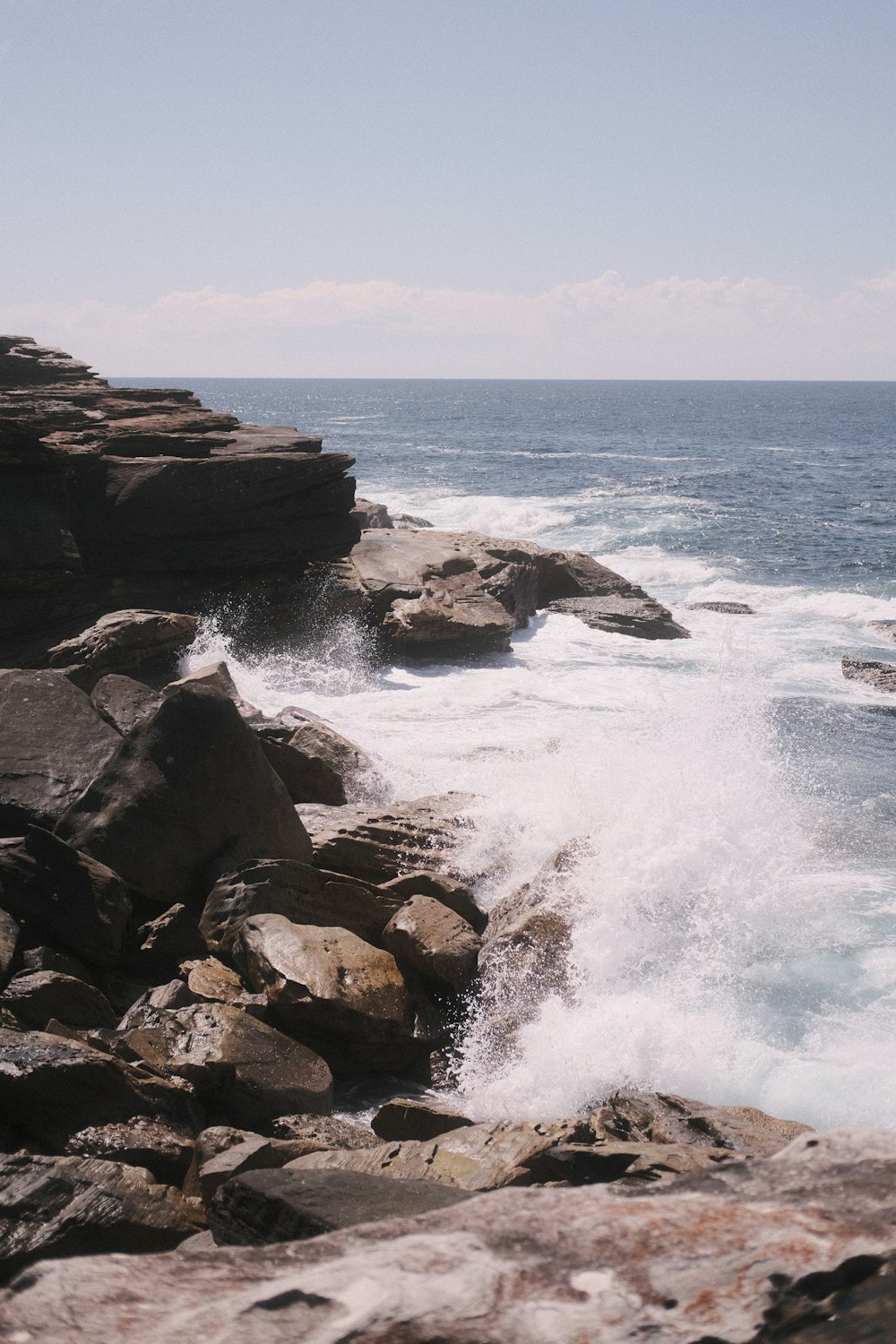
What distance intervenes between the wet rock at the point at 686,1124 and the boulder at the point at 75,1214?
2.43 meters

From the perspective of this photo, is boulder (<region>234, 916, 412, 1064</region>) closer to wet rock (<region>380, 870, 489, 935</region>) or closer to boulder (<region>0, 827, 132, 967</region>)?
boulder (<region>0, 827, 132, 967</region>)

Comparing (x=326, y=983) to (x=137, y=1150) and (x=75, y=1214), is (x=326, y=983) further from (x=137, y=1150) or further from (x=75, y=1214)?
(x=75, y=1214)

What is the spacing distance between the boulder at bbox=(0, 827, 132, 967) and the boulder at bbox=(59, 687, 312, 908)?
65cm

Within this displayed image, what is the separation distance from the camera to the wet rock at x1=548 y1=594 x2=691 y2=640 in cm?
2258

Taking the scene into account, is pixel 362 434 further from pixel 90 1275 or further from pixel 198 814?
pixel 90 1275

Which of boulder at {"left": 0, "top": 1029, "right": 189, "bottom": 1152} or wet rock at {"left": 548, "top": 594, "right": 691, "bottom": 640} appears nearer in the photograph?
boulder at {"left": 0, "top": 1029, "right": 189, "bottom": 1152}

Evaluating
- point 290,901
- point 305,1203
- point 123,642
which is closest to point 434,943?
point 290,901

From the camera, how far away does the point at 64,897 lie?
7.99m

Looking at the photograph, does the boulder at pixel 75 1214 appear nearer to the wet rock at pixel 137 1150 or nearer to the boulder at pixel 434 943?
the wet rock at pixel 137 1150

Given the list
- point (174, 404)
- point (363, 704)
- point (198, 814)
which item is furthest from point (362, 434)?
point (198, 814)

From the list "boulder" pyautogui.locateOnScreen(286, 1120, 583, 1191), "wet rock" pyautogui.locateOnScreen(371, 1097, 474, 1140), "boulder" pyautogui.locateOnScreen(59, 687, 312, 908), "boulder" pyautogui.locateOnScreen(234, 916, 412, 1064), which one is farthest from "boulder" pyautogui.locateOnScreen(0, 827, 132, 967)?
"boulder" pyautogui.locateOnScreen(286, 1120, 583, 1191)

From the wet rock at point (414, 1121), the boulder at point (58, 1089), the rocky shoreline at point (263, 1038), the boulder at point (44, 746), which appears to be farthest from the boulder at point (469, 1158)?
the boulder at point (44, 746)

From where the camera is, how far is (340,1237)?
2.09m

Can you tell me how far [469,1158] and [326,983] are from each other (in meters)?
2.21
